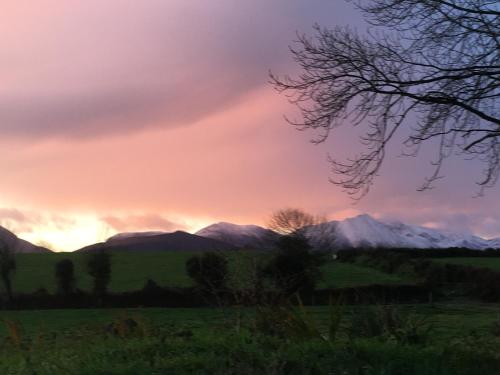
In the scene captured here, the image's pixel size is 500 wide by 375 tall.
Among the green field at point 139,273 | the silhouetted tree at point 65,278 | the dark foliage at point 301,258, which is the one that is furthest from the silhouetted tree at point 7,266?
the dark foliage at point 301,258

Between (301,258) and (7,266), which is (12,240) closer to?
(7,266)

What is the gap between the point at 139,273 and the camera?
73562mm

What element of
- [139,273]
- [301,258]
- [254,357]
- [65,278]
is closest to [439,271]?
[301,258]

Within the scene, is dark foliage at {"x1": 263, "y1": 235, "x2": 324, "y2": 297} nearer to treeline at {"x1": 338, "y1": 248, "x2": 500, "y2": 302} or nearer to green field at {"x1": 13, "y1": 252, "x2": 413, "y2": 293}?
green field at {"x1": 13, "y1": 252, "x2": 413, "y2": 293}

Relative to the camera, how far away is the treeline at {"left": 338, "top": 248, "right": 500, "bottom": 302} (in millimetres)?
64125

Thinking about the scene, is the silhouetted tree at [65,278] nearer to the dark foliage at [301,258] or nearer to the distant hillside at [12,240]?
the distant hillside at [12,240]

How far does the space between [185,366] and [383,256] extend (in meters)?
80.6

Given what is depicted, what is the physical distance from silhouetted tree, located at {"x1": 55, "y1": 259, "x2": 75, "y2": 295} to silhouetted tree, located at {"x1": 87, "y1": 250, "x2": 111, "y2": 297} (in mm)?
1743

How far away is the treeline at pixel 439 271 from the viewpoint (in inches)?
2525

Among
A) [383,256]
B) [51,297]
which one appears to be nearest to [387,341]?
[51,297]

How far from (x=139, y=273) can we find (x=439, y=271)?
1258 inches

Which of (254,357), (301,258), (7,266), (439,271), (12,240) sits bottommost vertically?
(254,357)

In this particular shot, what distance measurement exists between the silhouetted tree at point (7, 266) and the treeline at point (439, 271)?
1516 inches

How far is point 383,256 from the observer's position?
285 feet
